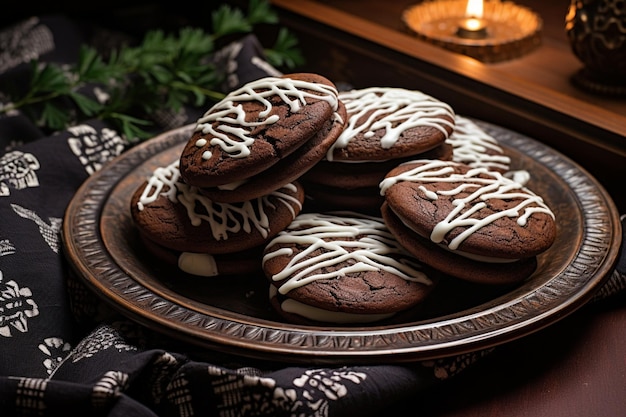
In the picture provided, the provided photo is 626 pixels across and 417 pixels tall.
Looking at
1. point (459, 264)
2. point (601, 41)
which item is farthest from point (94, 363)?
point (601, 41)

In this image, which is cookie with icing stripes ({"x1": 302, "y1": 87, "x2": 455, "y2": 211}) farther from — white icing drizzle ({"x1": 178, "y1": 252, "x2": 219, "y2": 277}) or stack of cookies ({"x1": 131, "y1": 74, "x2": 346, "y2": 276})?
white icing drizzle ({"x1": 178, "y1": 252, "x2": 219, "y2": 277})

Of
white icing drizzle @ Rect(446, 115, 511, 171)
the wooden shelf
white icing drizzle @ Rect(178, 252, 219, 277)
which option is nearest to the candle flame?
the wooden shelf

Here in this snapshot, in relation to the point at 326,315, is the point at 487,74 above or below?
above

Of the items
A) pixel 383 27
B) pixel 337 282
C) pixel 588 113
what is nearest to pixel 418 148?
pixel 337 282

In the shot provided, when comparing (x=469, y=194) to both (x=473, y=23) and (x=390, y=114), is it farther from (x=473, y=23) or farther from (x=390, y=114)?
(x=473, y=23)

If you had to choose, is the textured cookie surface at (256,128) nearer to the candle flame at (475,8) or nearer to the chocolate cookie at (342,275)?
the chocolate cookie at (342,275)

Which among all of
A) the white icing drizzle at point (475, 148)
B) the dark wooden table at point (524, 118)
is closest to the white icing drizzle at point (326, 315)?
the dark wooden table at point (524, 118)

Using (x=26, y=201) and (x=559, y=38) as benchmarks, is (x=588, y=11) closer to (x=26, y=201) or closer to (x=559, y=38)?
(x=559, y=38)

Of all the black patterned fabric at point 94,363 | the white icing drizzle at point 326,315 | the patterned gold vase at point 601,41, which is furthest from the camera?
the patterned gold vase at point 601,41
